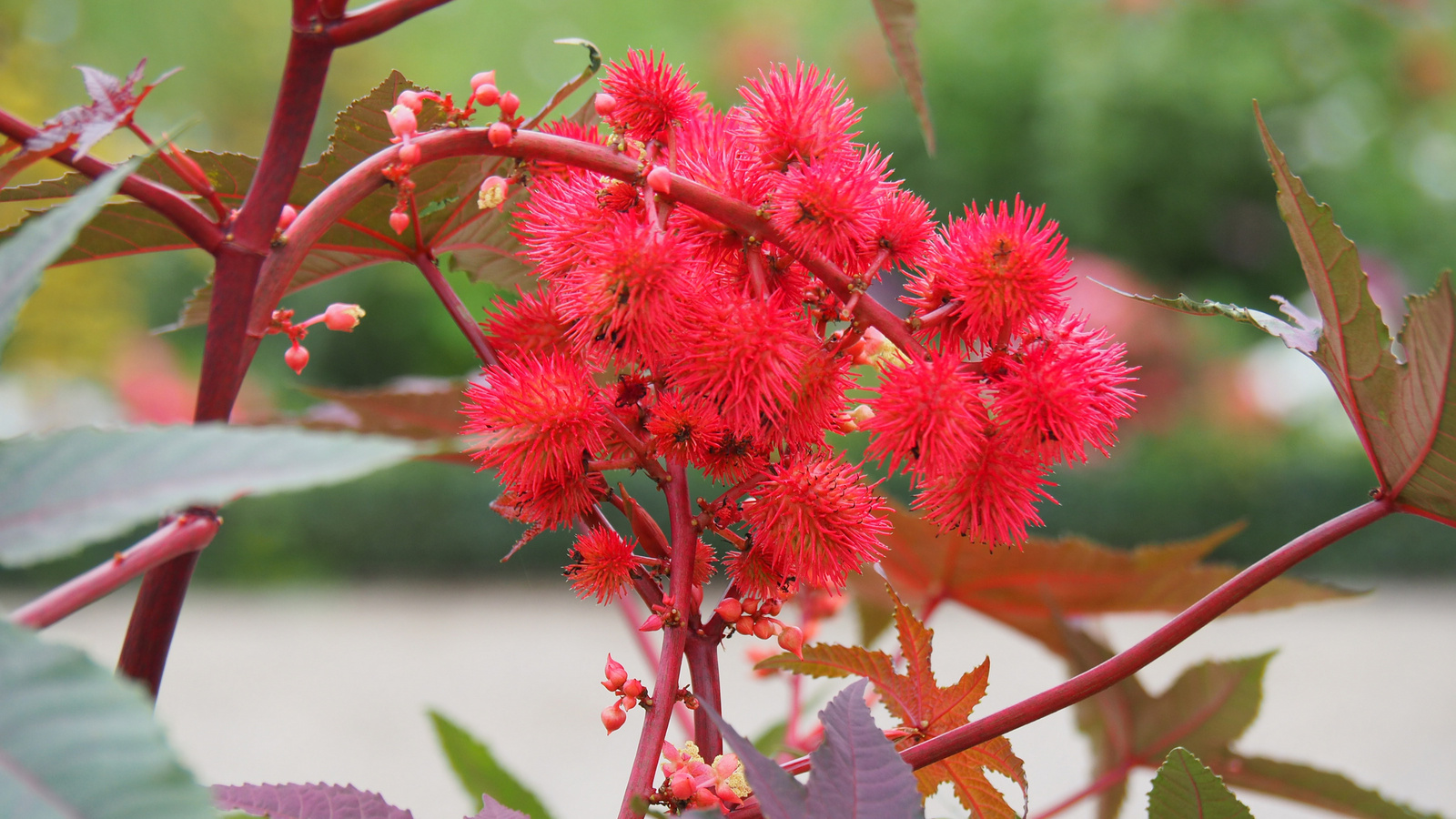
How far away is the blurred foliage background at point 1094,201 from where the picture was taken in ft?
15.4

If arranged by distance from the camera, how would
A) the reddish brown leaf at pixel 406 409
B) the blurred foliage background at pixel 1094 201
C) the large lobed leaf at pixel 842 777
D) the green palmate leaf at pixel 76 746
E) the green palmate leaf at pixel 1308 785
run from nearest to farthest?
the green palmate leaf at pixel 76 746, the large lobed leaf at pixel 842 777, the green palmate leaf at pixel 1308 785, the reddish brown leaf at pixel 406 409, the blurred foliage background at pixel 1094 201

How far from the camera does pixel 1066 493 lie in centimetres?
450

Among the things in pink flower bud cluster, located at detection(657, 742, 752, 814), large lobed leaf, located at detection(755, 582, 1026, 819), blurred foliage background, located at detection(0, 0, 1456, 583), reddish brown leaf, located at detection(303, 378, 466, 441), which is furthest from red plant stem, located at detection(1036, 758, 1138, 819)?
blurred foliage background, located at detection(0, 0, 1456, 583)

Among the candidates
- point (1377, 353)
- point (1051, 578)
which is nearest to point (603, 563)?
point (1377, 353)

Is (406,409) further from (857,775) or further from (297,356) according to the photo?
(857,775)

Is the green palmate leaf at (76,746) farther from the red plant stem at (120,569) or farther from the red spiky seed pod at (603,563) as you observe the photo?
the red spiky seed pod at (603,563)

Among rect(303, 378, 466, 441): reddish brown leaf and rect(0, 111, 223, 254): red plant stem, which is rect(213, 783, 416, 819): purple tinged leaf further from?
rect(303, 378, 466, 441): reddish brown leaf

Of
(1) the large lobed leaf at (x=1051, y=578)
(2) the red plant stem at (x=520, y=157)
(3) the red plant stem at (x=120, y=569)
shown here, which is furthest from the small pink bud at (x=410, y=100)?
(1) the large lobed leaf at (x=1051, y=578)

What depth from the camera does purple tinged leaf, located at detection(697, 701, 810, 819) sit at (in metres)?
0.25

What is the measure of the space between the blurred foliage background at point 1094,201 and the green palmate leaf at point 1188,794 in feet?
12.3

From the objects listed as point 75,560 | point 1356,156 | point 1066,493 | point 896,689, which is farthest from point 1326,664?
point 75,560

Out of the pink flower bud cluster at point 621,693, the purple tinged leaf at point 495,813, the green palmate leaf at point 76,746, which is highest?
the pink flower bud cluster at point 621,693

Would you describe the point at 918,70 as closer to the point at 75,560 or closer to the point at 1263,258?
the point at 75,560

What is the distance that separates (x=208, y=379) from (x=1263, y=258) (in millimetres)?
6872
